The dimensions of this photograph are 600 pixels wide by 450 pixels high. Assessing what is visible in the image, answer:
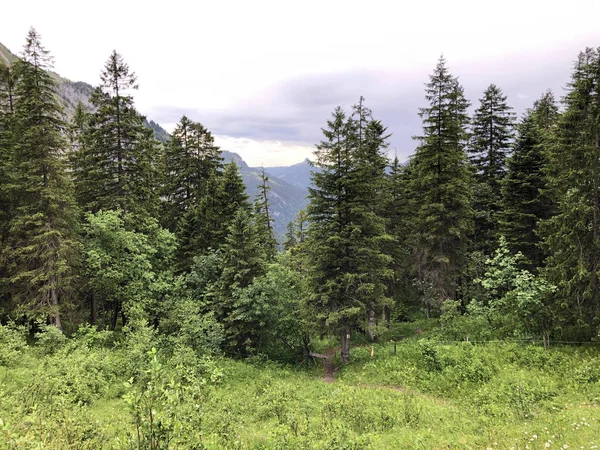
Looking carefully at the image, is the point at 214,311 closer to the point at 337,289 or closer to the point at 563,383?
the point at 337,289

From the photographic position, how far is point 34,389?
8.77 metres

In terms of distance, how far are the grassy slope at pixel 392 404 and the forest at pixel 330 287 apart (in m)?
0.10

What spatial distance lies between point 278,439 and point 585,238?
1567 cm

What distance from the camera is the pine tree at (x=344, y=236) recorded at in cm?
1917

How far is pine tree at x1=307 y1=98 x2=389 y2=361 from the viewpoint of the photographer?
62.9 ft

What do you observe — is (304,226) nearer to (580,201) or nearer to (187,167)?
(187,167)

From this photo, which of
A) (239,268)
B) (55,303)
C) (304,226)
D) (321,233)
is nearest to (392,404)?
(321,233)

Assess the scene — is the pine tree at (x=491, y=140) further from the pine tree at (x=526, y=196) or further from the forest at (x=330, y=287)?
the pine tree at (x=526, y=196)

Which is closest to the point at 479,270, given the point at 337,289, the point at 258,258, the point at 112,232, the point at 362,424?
the point at 337,289

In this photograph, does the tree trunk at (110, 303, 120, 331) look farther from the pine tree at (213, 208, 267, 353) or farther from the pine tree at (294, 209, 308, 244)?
the pine tree at (294, 209, 308, 244)

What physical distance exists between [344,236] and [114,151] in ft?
55.2

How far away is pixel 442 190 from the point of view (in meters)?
21.1

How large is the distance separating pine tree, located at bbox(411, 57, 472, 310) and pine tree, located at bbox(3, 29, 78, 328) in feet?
72.8

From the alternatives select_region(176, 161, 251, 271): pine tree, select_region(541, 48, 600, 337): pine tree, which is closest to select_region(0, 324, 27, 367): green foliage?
select_region(176, 161, 251, 271): pine tree
